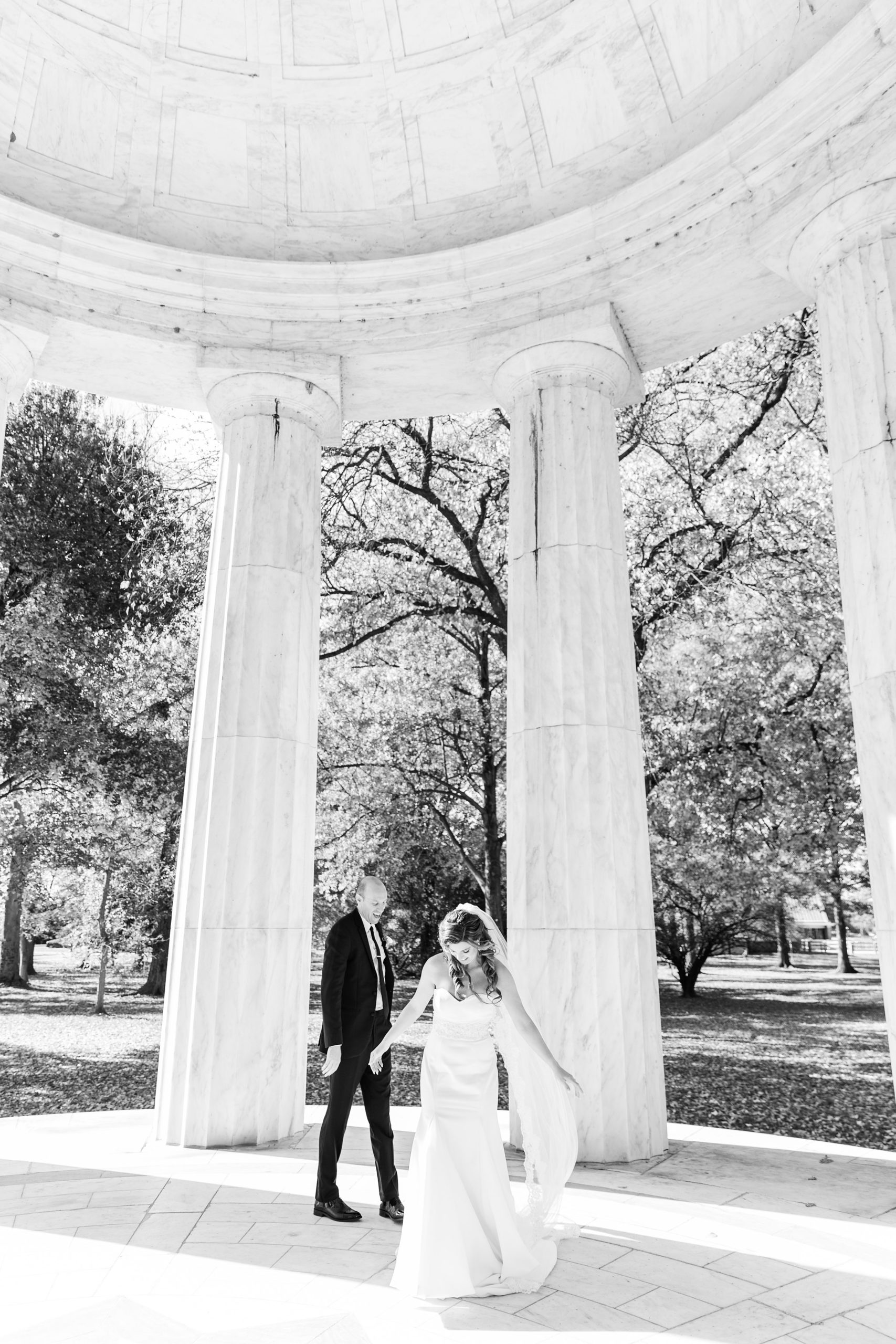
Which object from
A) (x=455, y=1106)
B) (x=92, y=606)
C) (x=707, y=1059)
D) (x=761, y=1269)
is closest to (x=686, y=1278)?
(x=761, y=1269)

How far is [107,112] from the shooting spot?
25.5 meters

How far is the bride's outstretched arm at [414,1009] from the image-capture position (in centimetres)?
1418

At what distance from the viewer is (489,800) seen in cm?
5025

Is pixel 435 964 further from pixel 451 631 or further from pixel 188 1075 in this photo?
pixel 451 631

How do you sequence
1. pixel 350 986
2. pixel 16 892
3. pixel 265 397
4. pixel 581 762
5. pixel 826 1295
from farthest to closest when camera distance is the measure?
pixel 16 892, pixel 265 397, pixel 581 762, pixel 350 986, pixel 826 1295

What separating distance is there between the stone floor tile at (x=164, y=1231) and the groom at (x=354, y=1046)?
2232mm

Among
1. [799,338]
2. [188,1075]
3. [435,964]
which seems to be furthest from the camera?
[799,338]

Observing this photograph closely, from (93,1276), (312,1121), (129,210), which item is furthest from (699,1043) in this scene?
(129,210)

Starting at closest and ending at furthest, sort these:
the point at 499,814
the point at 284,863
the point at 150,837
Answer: the point at 284,863 < the point at 499,814 < the point at 150,837

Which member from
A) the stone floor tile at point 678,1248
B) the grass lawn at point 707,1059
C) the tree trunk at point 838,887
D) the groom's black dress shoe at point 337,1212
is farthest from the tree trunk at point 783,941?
the groom's black dress shoe at point 337,1212

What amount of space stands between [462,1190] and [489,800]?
37314 mm

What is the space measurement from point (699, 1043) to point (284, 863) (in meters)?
34.0

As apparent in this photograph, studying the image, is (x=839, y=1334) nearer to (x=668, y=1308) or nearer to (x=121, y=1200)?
(x=668, y=1308)

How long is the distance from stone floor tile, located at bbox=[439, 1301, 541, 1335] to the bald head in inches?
241
